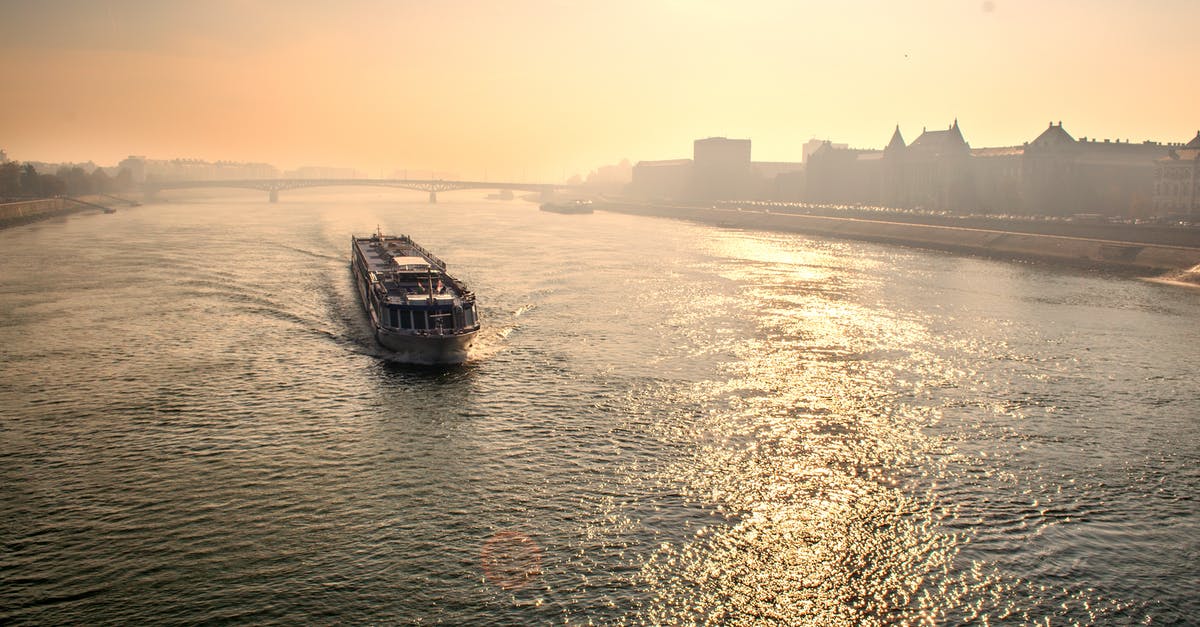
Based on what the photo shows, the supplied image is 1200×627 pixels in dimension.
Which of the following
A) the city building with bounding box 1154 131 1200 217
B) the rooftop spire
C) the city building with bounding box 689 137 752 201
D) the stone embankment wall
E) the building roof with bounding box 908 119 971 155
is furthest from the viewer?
the city building with bounding box 689 137 752 201

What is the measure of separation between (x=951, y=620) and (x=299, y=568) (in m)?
13.3

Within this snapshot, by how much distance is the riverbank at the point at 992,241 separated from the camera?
67.2 meters

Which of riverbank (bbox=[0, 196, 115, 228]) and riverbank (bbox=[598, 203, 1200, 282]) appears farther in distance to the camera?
riverbank (bbox=[0, 196, 115, 228])

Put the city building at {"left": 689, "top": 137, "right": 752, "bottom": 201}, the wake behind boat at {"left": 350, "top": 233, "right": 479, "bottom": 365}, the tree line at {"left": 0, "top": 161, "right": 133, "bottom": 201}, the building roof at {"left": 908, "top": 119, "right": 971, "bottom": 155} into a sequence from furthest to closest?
the city building at {"left": 689, "top": 137, "right": 752, "bottom": 201}, the building roof at {"left": 908, "top": 119, "right": 971, "bottom": 155}, the tree line at {"left": 0, "top": 161, "right": 133, "bottom": 201}, the wake behind boat at {"left": 350, "top": 233, "right": 479, "bottom": 365}

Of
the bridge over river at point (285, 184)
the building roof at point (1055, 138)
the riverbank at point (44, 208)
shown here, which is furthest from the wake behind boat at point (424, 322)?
the bridge over river at point (285, 184)

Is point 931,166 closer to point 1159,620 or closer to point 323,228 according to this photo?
point 323,228

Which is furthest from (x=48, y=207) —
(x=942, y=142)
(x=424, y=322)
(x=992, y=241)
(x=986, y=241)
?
(x=942, y=142)

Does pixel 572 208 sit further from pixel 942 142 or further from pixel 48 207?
pixel 48 207

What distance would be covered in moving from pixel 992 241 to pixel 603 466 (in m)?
76.6

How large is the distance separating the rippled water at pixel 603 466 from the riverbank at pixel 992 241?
2544 cm

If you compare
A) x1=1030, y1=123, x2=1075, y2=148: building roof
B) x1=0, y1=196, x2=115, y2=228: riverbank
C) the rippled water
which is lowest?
the rippled water

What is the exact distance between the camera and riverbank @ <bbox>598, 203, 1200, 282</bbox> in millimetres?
67250

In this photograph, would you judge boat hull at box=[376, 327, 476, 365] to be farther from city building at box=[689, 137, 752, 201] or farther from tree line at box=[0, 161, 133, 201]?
city building at box=[689, 137, 752, 201]

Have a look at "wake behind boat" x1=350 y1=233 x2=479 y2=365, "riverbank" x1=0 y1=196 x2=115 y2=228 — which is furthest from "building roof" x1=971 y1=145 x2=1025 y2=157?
"riverbank" x1=0 y1=196 x2=115 y2=228
